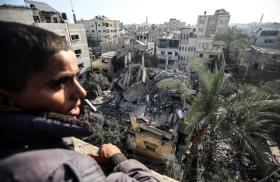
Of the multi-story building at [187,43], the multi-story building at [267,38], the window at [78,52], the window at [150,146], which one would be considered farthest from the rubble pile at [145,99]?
the multi-story building at [267,38]

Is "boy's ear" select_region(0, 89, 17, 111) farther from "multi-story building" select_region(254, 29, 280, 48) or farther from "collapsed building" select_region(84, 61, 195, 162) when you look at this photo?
"multi-story building" select_region(254, 29, 280, 48)

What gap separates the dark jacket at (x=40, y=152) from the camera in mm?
799

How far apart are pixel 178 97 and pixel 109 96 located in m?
6.17

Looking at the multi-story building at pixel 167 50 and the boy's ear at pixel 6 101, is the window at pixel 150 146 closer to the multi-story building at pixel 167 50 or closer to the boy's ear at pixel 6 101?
the boy's ear at pixel 6 101

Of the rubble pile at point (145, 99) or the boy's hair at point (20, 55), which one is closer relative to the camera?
the boy's hair at point (20, 55)

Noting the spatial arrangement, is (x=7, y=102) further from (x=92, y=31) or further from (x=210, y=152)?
(x=92, y=31)

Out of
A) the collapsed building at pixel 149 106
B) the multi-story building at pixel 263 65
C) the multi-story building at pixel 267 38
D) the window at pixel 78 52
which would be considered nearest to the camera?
the collapsed building at pixel 149 106

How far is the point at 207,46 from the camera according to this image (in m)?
24.0

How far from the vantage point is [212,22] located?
38.0 m

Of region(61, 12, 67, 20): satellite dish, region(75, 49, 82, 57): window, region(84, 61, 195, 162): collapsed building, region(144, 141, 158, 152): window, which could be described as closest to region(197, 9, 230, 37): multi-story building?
region(84, 61, 195, 162): collapsed building

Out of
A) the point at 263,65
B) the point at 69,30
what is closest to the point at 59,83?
the point at 69,30

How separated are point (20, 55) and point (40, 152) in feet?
1.67

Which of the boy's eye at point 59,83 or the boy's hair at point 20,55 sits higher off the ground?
the boy's hair at point 20,55

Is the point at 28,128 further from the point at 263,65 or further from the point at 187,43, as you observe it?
the point at 187,43
